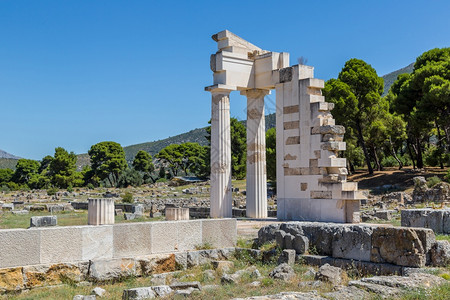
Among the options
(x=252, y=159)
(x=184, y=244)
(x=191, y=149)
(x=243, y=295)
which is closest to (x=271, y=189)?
(x=252, y=159)

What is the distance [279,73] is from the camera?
17016mm

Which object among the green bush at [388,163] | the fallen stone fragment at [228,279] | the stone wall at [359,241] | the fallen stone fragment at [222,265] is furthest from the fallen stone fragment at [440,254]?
the green bush at [388,163]

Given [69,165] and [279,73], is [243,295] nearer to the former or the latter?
[279,73]

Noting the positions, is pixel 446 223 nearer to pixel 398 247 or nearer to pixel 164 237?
pixel 398 247

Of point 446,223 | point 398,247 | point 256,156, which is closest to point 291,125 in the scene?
point 256,156

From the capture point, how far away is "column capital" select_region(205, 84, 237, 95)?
17031 millimetres

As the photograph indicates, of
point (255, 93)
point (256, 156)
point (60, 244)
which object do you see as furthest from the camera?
point (255, 93)

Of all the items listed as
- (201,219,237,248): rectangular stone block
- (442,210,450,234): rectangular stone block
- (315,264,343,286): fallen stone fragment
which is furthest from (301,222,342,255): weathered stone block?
(442,210,450,234): rectangular stone block

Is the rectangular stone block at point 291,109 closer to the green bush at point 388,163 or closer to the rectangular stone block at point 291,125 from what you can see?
the rectangular stone block at point 291,125

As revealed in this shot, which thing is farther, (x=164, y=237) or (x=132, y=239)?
(x=164, y=237)

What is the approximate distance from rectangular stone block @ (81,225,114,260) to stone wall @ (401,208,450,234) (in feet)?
24.3

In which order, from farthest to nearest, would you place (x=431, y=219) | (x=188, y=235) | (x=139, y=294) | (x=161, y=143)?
(x=161, y=143)
(x=431, y=219)
(x=188, y=235)
(x=139, y=294)

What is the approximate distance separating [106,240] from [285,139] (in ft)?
27.9

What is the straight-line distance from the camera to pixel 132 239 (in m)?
9.89
